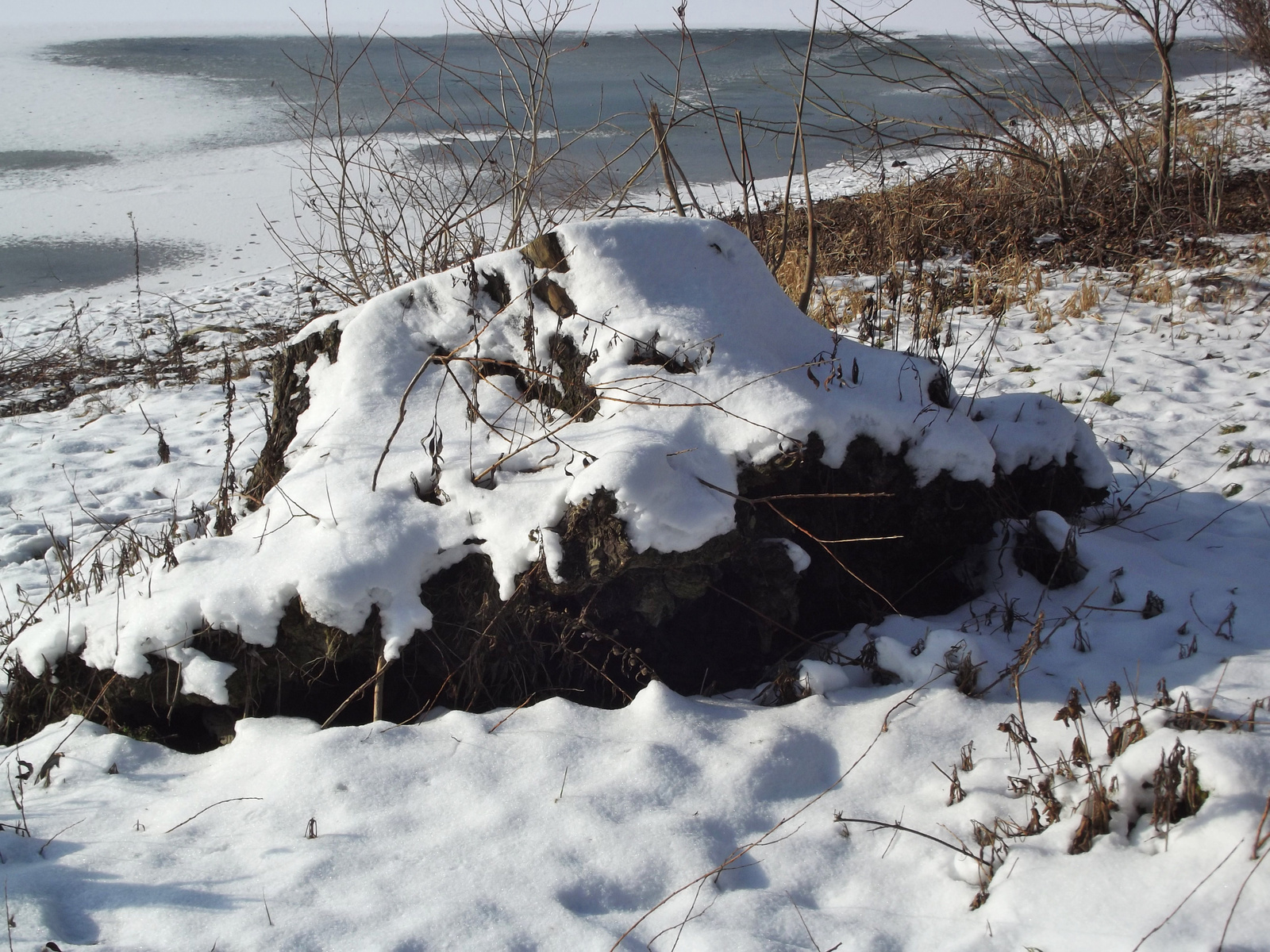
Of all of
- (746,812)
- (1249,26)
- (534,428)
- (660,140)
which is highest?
(1249,26)

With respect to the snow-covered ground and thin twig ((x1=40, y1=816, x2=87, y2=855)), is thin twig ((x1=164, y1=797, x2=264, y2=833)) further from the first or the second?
thin twig ((x1=40, y1=816, x2=87, y2=855))

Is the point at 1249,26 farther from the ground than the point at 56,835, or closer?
farther from the ground

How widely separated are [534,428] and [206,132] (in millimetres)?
16377

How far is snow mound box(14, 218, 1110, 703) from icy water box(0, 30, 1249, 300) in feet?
6.69

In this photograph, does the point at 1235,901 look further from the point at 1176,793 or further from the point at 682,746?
the point at 682,746

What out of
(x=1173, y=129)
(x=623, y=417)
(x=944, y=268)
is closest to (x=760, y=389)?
(x=623, y=417)

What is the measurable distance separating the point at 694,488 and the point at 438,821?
128 centimetres

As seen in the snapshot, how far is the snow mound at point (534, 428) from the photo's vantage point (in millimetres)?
2912

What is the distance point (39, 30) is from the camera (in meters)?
33.3

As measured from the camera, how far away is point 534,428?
332 cm

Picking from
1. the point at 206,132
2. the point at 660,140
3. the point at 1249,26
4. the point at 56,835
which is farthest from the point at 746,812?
the point at 206,132

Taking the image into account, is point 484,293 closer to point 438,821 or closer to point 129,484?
point 438,821

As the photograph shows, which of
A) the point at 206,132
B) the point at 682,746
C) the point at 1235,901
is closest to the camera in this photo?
the point at 1235,901

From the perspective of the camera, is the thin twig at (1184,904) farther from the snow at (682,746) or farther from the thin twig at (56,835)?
the thin twig at (56,835)
